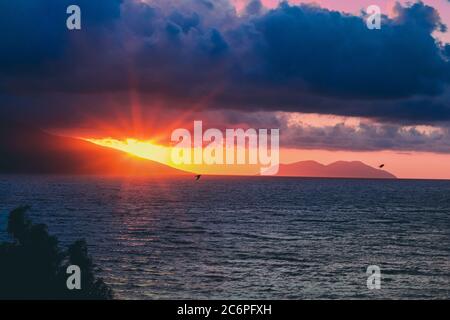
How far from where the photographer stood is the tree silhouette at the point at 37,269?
145 ft

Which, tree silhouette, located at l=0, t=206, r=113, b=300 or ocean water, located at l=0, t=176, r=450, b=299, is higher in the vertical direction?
tree silhouette, located at l=0, t=206, r=113, b=300

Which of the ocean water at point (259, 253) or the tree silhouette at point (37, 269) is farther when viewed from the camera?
the ocean water at point (259, 253)

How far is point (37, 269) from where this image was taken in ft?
151

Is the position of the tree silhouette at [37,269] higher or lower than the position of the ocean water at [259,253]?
higher

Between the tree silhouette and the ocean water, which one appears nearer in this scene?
the tree silhouette

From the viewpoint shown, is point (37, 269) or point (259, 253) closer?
point (37, 269)

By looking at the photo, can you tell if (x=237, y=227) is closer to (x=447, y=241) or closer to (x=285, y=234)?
(x=285, y=234)

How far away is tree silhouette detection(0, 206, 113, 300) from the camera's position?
44.3 meters

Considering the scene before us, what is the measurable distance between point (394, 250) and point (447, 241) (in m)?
18.3

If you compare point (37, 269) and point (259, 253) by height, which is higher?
point (37, 269)
